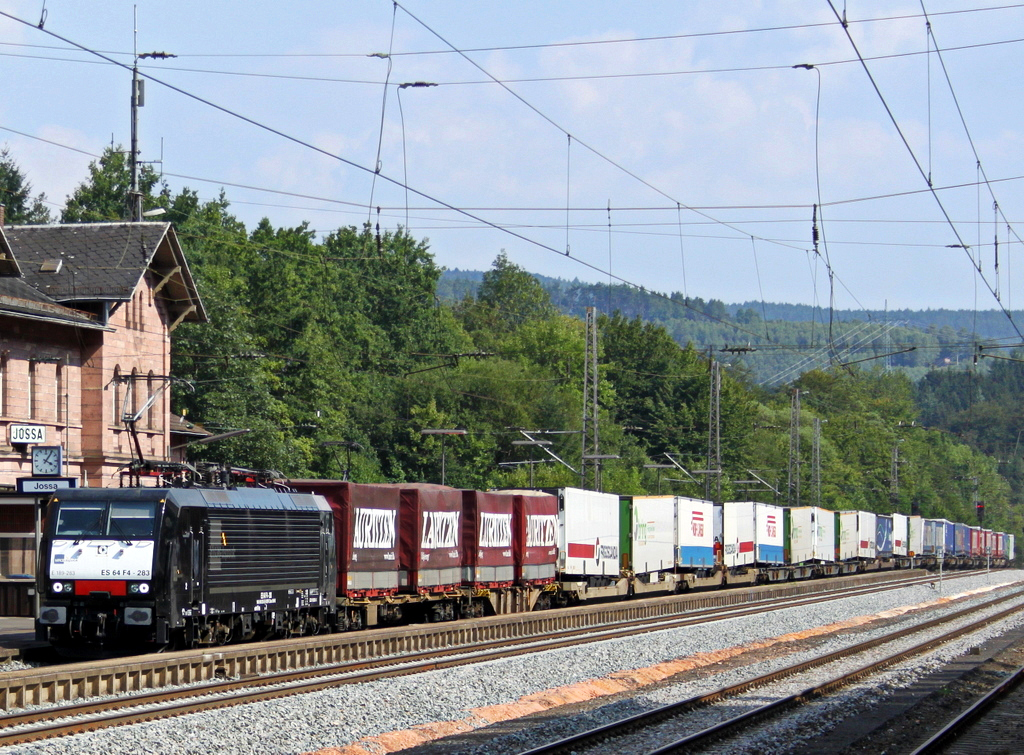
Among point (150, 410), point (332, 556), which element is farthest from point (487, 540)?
point (150, 410)

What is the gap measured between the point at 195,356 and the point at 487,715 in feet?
157

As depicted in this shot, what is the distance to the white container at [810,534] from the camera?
63.3m

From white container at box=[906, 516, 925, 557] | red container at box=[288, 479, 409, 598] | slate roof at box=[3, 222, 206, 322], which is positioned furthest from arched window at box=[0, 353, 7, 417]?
white container at box=[906, 516, 925, 557]

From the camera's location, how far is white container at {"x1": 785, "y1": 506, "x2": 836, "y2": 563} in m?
63.3

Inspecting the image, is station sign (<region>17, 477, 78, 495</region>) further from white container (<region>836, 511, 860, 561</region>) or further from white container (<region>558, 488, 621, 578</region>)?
white container (<region>836, 511, 860, 561</region>)

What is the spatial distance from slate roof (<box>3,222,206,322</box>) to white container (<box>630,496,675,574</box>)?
57.8 feet

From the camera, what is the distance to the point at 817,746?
1622 cm

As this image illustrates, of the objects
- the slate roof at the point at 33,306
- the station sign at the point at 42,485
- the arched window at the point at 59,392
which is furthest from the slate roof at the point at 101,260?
the station sign at the point at 42,485

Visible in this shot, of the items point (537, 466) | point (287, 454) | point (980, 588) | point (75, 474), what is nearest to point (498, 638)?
point (75, 474)

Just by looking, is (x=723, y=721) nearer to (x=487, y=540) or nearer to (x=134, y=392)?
(x=487, y=540)

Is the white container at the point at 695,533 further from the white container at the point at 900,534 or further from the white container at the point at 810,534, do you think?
the white container at the point at 900,534

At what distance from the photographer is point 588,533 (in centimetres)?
4197

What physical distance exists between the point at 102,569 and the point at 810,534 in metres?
48.5

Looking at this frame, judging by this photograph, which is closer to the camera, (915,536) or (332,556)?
(332,556)
